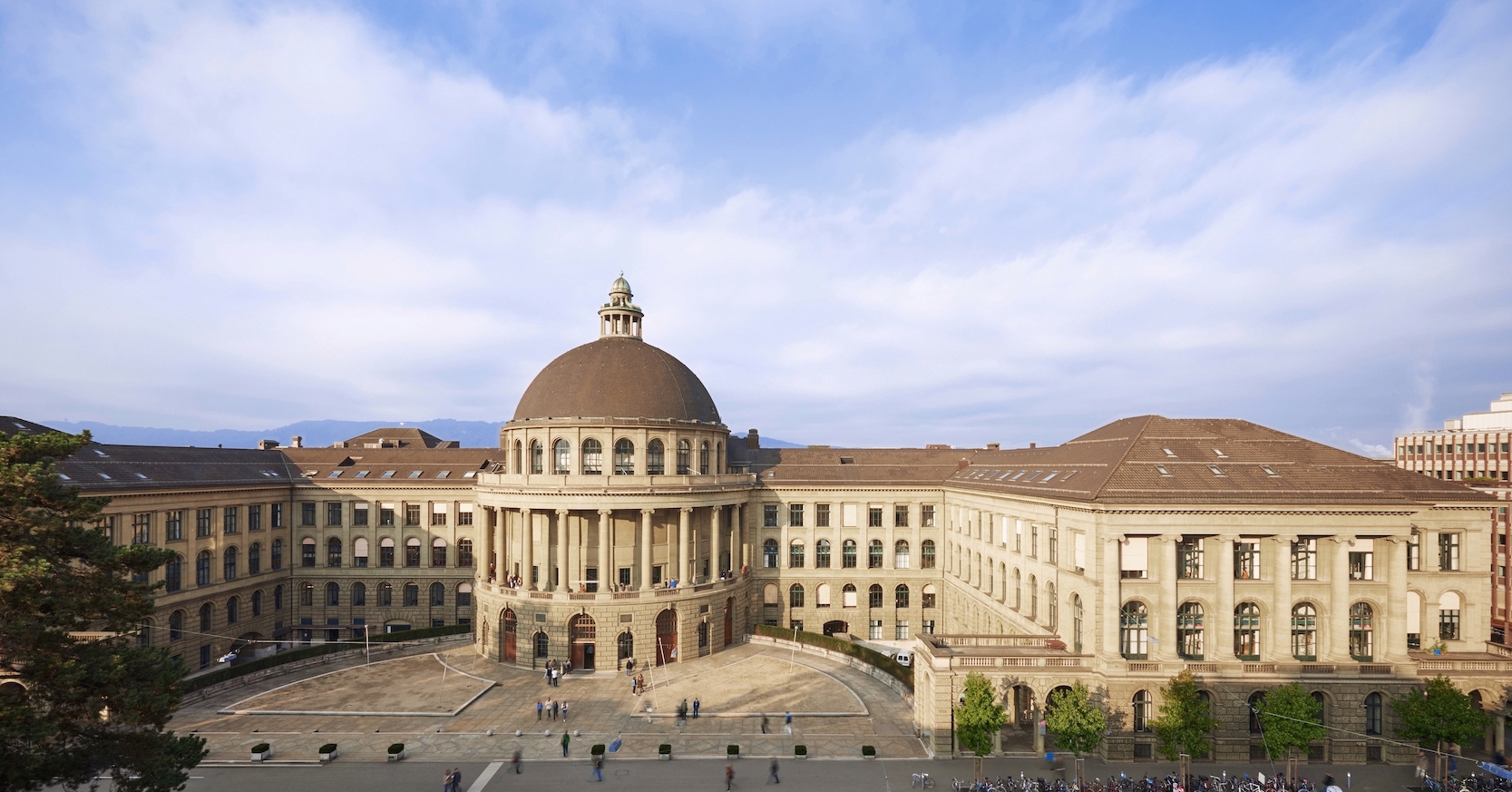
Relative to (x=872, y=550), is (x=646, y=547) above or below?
above

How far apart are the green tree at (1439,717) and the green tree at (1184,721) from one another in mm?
11014

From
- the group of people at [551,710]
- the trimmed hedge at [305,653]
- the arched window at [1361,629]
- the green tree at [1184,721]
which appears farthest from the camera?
the trimmed hedge at [305,653]

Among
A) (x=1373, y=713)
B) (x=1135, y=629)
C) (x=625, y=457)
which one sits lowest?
(x=1373, y=713)

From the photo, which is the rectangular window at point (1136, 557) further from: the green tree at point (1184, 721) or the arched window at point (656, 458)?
the arched window at point (656, 458)

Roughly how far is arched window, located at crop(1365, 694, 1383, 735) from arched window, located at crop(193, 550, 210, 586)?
87386 mm

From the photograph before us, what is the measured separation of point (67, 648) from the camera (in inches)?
964

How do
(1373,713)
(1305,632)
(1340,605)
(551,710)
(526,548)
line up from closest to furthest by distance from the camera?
1. (1340,605)
2. (1373,713)
3. (1305,632)
4. (551,710)
5. (526,548)

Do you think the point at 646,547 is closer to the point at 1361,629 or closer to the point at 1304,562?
the point at 1304,562

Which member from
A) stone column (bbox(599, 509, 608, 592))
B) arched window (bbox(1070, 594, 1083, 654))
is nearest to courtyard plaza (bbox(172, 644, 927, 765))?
stone column (bbox(599, 509, 608, 592))

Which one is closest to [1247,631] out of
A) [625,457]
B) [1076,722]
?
[1076,722]

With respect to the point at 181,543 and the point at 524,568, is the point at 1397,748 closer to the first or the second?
the point at 524,568

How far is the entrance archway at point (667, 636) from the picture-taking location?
202 feet

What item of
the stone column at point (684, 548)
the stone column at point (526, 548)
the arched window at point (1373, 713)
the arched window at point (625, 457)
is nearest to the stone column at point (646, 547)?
the stone column at point (684, 548)

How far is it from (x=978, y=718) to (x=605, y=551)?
3385 cm
